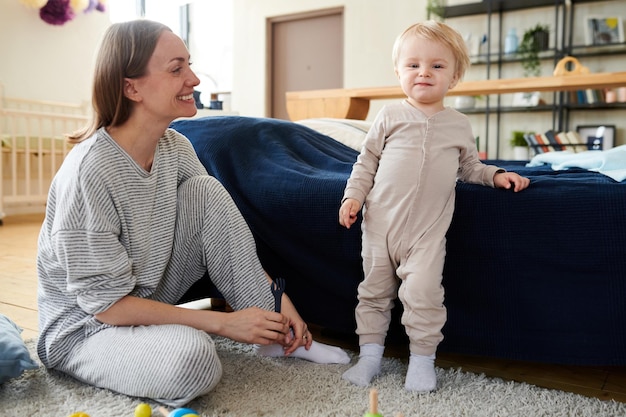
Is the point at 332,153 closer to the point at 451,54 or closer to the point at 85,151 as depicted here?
the point at 451,54

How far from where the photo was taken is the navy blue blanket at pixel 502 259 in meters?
1.12

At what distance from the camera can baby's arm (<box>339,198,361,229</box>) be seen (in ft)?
3.95

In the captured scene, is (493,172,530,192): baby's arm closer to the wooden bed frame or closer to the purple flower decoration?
the wooden bed frame

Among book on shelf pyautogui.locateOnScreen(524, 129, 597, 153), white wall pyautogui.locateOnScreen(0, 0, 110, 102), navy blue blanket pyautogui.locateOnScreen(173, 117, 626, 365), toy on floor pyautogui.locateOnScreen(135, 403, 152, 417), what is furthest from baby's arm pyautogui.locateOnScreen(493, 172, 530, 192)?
white wall pyautogui.locateOnScreen(0, 0, 110, 102)

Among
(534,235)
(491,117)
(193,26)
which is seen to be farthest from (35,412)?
(193,26)

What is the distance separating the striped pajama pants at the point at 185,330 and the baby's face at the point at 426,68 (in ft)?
1.54

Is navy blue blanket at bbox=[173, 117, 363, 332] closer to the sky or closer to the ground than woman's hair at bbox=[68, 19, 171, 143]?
closer to the ground

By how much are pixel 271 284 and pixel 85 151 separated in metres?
0.48

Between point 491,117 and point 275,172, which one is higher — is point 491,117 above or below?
above

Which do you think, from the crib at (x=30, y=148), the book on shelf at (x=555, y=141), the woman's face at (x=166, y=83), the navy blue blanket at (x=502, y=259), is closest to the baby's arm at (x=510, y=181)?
the navy blue blanket at (x=502, y=259)

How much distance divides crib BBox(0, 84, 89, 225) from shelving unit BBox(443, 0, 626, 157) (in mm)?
2988

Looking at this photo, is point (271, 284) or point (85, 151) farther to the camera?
point (271, 284)

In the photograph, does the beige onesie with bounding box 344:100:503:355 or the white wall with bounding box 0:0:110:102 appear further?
the white wall with bounding box 0:0:110:102

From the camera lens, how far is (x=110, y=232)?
1.10 metres
